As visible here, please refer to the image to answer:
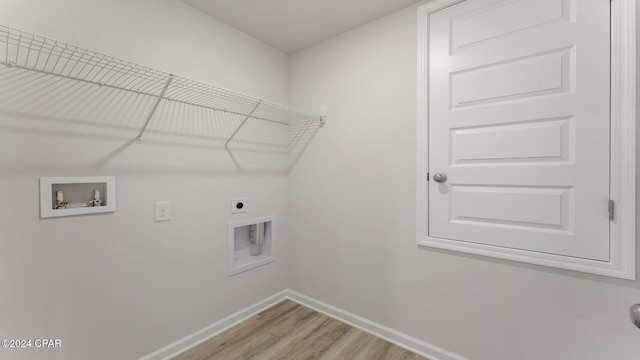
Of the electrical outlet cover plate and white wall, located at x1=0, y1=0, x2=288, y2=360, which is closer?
white wall, located at x1=0, y1=0, x2=288, y2=360

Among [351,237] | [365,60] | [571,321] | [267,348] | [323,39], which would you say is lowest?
[267,348]

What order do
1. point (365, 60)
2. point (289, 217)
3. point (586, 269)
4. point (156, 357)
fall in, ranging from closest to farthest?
point (586, 269) → point (156, 357) → point (365, 60) → point (289, 217)

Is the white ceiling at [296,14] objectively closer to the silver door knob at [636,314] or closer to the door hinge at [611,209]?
the door hinge at [611,209]

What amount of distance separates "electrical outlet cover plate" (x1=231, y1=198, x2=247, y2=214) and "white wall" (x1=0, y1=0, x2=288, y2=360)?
47 millimetres

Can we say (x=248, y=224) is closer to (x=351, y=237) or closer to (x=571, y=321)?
(x=351, y=237)

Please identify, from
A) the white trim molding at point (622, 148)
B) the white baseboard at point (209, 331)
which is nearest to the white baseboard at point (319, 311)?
the white baseboard at point (209, 331)

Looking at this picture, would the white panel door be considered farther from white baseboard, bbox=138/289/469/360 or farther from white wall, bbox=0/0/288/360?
white wall, bbox=0/0/288/360

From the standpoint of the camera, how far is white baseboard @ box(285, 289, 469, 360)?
5.52ft

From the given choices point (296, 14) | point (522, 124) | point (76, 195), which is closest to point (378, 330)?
point (522, 124)

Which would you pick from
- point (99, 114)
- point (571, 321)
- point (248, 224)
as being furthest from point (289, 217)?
point (571, 321)

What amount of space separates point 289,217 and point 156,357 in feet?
4.42

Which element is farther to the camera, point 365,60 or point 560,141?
point 365,60

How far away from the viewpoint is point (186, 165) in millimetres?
1752

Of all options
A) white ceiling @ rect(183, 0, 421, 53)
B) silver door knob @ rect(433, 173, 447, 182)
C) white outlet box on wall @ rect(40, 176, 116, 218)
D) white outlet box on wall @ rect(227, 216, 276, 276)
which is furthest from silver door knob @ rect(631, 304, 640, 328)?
white outlet box on wall @ rect(40, 176, 116, 218)
